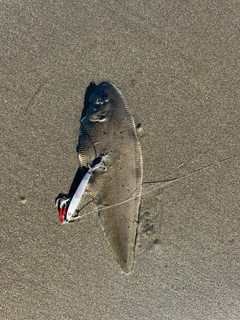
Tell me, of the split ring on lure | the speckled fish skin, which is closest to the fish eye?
the speckled fish skin

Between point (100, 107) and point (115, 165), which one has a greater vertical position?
point (100, 107)

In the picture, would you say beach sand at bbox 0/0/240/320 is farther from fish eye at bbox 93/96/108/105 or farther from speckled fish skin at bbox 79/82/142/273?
fish eye at bbox 93/96/108/105

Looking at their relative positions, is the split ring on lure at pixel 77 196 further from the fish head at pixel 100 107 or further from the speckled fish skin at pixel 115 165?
the fish head at pixel 100 107

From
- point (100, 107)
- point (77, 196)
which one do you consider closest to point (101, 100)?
point (100, 107)

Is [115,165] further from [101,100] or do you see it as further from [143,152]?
[101,100]

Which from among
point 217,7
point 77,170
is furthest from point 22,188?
point 217,7
